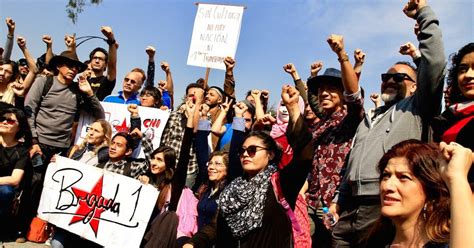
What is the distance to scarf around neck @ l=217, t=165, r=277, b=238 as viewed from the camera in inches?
127

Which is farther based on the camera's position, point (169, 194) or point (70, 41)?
point (70, 41)

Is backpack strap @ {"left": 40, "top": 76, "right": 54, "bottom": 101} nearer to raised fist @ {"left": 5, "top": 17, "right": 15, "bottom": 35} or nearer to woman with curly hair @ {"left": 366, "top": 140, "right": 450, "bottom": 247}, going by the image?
raised fist @ {"left": 5, "top": 17, "right": 15, "bottom": 35}

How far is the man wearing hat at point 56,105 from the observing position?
18.6ft

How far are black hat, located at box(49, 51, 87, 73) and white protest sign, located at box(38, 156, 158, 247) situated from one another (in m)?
1.34

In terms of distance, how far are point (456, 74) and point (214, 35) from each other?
509 centimetres

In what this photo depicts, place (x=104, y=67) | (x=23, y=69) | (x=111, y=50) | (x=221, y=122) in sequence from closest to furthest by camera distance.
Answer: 1. (x=221, y=122)
2. (x=111, y=50)
3. (x=104, y=67)
4. (x=23, y=69)

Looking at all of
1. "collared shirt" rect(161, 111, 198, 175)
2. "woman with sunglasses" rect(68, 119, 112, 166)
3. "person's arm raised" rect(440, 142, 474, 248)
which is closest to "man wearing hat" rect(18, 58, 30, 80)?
"woman with sunglasses" rect(68, 119, 112, 166)

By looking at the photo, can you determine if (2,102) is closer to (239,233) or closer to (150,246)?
(150,246)

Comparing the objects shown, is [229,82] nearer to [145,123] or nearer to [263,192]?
[145,123]

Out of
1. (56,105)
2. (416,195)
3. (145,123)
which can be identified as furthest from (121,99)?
(416,195)

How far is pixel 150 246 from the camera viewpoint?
185 inches

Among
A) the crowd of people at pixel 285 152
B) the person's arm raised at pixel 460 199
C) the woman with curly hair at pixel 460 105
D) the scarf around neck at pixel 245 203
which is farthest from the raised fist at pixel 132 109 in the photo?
the person's arm raised at pixel 460 199

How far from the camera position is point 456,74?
2.89 metres

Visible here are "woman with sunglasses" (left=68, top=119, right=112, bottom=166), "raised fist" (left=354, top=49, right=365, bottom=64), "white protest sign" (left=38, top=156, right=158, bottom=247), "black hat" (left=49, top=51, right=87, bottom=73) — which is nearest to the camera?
"raised fist" (left=354, top=49, right=365, bottom=64)
